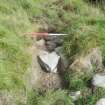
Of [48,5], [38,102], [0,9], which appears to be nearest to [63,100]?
[38,102]

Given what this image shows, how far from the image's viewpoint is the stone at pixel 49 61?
5.65m

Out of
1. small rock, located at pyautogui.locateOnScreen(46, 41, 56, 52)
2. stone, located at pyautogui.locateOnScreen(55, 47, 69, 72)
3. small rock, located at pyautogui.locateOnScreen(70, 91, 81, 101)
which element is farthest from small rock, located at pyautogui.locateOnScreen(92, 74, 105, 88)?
small rock, located at pyautogui.locateOnScreen(46, 41, 56, 52)

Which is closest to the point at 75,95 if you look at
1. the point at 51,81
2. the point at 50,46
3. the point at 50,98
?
the point at 50,98

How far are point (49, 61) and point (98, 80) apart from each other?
32.9 inches

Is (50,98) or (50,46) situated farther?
(50,46)

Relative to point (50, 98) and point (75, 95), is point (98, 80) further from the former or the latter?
point (50, 98)

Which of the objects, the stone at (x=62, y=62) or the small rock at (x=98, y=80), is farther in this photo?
the stone at (x=62, y=62)

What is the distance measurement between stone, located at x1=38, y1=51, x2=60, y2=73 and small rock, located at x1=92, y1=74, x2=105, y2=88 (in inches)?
26.3

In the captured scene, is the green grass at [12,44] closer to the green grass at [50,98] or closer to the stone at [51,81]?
the green grass at [50,98]

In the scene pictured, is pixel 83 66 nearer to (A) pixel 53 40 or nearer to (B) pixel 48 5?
(A) pixel 53 40

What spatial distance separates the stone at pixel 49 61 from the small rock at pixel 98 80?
67 centimetres

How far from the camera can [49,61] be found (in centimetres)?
569

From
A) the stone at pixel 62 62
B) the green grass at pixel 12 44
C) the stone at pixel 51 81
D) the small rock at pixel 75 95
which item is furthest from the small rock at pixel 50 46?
the small rock at pixel 75 95

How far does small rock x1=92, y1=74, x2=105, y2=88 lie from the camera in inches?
201
